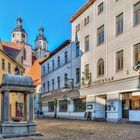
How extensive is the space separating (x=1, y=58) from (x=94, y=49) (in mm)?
15416

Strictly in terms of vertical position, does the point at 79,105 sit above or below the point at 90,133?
above

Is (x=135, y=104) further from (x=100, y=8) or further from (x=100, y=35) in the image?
(x=100, y=8)

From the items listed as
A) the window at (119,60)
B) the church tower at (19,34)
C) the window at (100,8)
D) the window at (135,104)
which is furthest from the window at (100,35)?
the church tower at (19,34)

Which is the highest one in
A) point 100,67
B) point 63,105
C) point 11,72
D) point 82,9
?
point 82,9

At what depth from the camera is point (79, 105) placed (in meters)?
41.6

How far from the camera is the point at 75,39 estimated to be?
42938 mm

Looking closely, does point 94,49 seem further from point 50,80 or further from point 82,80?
point 50,80

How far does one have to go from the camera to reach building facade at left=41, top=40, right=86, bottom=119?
139 ft

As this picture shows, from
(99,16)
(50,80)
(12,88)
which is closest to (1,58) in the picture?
(50,80)

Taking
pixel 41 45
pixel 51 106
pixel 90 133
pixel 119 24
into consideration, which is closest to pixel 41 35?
pixel 41 45

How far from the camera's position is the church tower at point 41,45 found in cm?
14450

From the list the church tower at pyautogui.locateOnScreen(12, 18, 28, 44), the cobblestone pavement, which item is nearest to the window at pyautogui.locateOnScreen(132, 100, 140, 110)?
the cobblestone pavement

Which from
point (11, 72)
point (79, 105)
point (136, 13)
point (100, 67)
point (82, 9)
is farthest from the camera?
point (11, 72)

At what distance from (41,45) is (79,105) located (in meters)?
116
